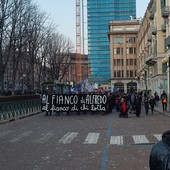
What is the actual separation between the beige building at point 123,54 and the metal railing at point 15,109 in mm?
88886

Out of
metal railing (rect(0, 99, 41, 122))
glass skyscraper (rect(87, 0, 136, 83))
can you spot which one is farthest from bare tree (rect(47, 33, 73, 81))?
glass skyscraper (rect(87, 0, 136, 83))

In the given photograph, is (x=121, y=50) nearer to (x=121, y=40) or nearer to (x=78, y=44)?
(x=121, y=40)

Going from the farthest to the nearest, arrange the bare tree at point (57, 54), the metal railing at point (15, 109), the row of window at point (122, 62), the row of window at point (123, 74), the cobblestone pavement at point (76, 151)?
1. the row of window at point (122, 62)
2. the row of window at point (123, 74)
3. the bare tree at point (57, 54)
4. the metal railing at point (15, 109)
5. the cobblestone pavement at point (76, 151)

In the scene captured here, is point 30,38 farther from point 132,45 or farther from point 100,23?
point 100,23

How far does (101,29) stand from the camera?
164 meters

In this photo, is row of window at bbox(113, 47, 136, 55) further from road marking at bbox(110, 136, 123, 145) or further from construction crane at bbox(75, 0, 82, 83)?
road marking at bbox(110, 136, 123, 145)

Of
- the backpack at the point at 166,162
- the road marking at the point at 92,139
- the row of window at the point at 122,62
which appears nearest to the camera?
the backpack at the point at 166,162

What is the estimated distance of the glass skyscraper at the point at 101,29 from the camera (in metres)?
162

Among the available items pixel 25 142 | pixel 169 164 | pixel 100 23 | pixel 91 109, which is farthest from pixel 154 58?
pixel 100 23

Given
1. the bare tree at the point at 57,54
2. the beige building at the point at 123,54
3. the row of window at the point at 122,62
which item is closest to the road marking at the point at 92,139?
the bare tree at the point at 57,54

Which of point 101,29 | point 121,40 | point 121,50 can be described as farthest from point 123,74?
point 101,29

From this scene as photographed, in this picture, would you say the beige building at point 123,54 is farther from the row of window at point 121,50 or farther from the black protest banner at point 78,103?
the black protest banner at point 78,103

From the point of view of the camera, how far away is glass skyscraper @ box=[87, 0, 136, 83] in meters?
162

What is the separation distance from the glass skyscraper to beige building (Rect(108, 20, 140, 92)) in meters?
37.1
